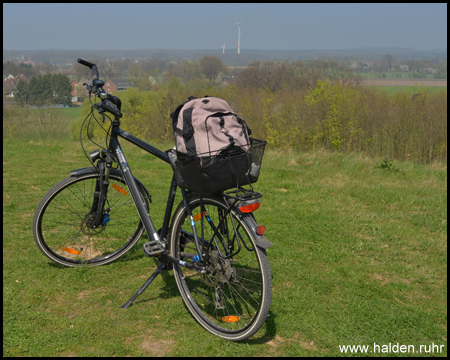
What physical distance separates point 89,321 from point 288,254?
83.8 inches

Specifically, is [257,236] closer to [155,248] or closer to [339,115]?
[155,248]

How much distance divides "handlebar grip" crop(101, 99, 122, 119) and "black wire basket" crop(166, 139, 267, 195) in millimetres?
957

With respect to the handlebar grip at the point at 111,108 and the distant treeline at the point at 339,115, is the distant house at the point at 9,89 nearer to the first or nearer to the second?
the distant treeline at the point at 339,115

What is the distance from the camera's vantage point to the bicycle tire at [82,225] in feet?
13.6

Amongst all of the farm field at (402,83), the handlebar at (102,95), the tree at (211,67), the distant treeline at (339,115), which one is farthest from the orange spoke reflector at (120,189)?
the tree at (211,67)

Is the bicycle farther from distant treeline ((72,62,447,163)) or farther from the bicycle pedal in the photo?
distant treeline ((72,62,447,163))

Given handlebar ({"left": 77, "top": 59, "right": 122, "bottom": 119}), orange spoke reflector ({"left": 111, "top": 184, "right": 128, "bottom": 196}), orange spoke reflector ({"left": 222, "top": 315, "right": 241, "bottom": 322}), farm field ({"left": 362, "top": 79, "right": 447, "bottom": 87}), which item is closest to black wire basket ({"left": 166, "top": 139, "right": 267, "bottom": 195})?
orange spoke reflector ({"left": 222, "top": 315, "right": 241, "bottom": 322})

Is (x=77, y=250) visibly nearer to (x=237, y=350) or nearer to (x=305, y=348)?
(x=237, y=350)

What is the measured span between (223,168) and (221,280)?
33.3 inches

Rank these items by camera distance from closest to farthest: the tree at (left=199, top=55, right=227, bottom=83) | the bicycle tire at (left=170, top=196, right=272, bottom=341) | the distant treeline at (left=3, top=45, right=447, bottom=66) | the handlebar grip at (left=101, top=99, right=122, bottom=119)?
the bicycle tire at (left=170, top=196, right=272, bottom=341) → the handlebar grip at (left=101, top=99, right=122, bottom=119) → the tree at (left=199, top=55, right=227, bottom=83) → the distant treeline at (left=3, top=45, right=447, bottom=66)

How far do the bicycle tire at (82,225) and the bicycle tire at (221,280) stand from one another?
2.18 feet

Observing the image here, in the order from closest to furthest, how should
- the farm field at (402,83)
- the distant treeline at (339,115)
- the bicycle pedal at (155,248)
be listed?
the bicycle pedal at (155,248)
the distant treeline at (339,115)
the farm field at (402,83)

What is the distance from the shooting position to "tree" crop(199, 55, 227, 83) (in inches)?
895

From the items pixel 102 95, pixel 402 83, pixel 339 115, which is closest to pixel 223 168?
pixel 102 95
